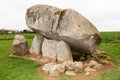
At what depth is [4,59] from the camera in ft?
83.2

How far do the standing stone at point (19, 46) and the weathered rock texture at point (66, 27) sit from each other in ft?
4.09

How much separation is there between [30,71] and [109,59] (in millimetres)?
6329

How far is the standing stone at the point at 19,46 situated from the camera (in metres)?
25.5

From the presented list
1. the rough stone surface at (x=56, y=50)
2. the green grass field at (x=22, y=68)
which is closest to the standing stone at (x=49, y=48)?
the rough stone surface at (x=56, y=50)

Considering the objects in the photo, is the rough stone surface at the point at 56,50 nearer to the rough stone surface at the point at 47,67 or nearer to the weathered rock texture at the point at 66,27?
the weathered rock texture at the point at 66,27

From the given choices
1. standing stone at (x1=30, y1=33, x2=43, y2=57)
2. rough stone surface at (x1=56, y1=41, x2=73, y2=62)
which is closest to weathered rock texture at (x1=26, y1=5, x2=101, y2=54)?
rough stone surface at (x1=56, y1=41, x2=73, y2=62)

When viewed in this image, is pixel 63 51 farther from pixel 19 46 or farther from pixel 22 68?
pixel 19 46

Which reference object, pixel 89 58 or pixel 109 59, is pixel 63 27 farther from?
pixel 109 59

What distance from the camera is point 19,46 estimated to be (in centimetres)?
2562

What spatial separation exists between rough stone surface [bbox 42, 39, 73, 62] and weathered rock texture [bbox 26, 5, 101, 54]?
34 centimetres

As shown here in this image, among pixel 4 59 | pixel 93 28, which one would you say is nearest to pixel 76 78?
pixel 93 28

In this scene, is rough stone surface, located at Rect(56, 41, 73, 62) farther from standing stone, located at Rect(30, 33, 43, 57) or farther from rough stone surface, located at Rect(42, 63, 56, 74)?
standing stone, located at Rect(30, 33, 43, 57)

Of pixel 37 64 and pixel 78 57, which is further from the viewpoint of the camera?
pixel 78 57

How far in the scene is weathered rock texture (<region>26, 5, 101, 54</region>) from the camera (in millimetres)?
23094
